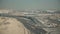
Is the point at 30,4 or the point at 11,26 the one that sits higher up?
the point at 30,4

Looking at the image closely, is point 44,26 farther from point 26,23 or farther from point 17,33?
point 17,33

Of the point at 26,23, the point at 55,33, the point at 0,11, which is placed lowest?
the point at 55,33

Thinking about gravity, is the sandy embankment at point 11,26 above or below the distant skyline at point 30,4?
below

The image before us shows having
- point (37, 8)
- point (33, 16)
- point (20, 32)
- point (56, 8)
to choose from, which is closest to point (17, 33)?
point (20, 32)

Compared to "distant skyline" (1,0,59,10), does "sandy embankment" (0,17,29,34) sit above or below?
below
